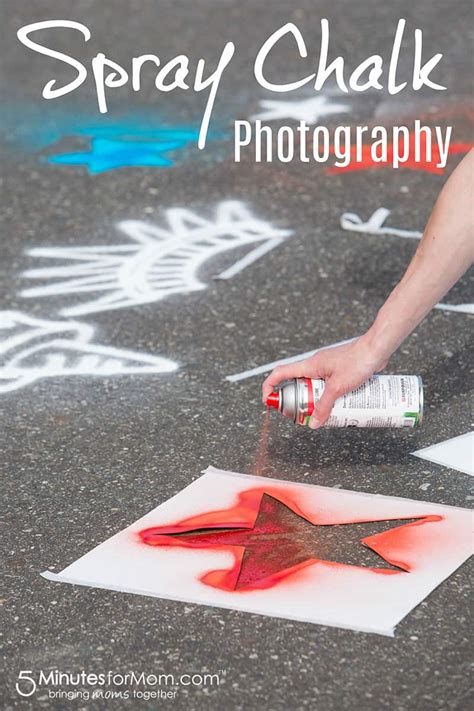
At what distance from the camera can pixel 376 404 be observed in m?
3.34

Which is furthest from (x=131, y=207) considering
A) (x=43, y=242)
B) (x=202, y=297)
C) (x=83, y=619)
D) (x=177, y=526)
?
(x=83, y=619)

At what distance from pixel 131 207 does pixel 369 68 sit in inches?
98.1

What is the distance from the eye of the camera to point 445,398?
3.93 meters

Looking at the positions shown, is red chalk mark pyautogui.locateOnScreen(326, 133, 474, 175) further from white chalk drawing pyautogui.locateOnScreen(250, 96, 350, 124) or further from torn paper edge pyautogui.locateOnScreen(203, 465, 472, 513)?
torn paper edge pyautogui.locateOnScreen(203, 465, 472, 513)

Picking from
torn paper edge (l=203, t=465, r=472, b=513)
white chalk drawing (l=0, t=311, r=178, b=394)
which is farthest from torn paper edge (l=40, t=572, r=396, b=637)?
white chalk drawing (l=0, t=311, r=178, b=394)

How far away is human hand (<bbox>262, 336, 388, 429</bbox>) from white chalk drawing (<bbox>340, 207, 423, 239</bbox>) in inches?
75.6

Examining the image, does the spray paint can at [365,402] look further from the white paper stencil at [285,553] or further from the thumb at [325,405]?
the white paper stencil at [285,553]

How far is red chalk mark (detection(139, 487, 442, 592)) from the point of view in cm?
304

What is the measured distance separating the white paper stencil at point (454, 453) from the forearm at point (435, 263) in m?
0.52

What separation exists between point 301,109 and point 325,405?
3.72 metres

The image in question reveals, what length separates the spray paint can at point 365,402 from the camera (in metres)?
3.33

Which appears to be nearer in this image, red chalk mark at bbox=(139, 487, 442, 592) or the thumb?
red chalk mark at bbox=(139, 487, 442, 592)

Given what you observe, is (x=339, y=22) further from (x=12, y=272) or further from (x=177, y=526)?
(x=177, y=526)

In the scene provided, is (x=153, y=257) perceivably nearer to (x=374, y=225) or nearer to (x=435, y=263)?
(x=374, y=225)
